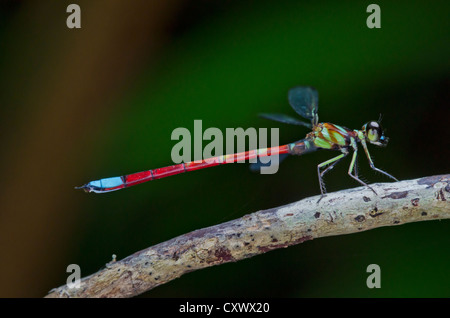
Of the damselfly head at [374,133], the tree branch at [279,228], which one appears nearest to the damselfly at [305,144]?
the damselfly head at [374,133]

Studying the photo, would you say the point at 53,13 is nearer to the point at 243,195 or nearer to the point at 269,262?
the point at 243,195

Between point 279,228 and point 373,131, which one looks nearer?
point 279,228

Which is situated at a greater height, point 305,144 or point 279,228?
point 305,144

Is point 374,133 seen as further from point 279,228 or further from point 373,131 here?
point 279,228

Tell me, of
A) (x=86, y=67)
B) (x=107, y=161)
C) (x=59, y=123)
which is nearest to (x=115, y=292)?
(x=107, y=161)

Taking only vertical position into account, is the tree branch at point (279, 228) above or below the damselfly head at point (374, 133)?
Result: below

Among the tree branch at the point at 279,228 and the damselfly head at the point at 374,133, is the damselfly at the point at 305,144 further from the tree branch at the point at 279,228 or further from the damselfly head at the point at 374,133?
the tree branch at the point at 279,228

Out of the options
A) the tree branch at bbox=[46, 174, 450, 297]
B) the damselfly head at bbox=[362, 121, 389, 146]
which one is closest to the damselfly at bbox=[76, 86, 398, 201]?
the damselfly head at bbox=[362, 121, 389, 146]

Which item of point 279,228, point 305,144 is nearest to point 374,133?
point 305,144
